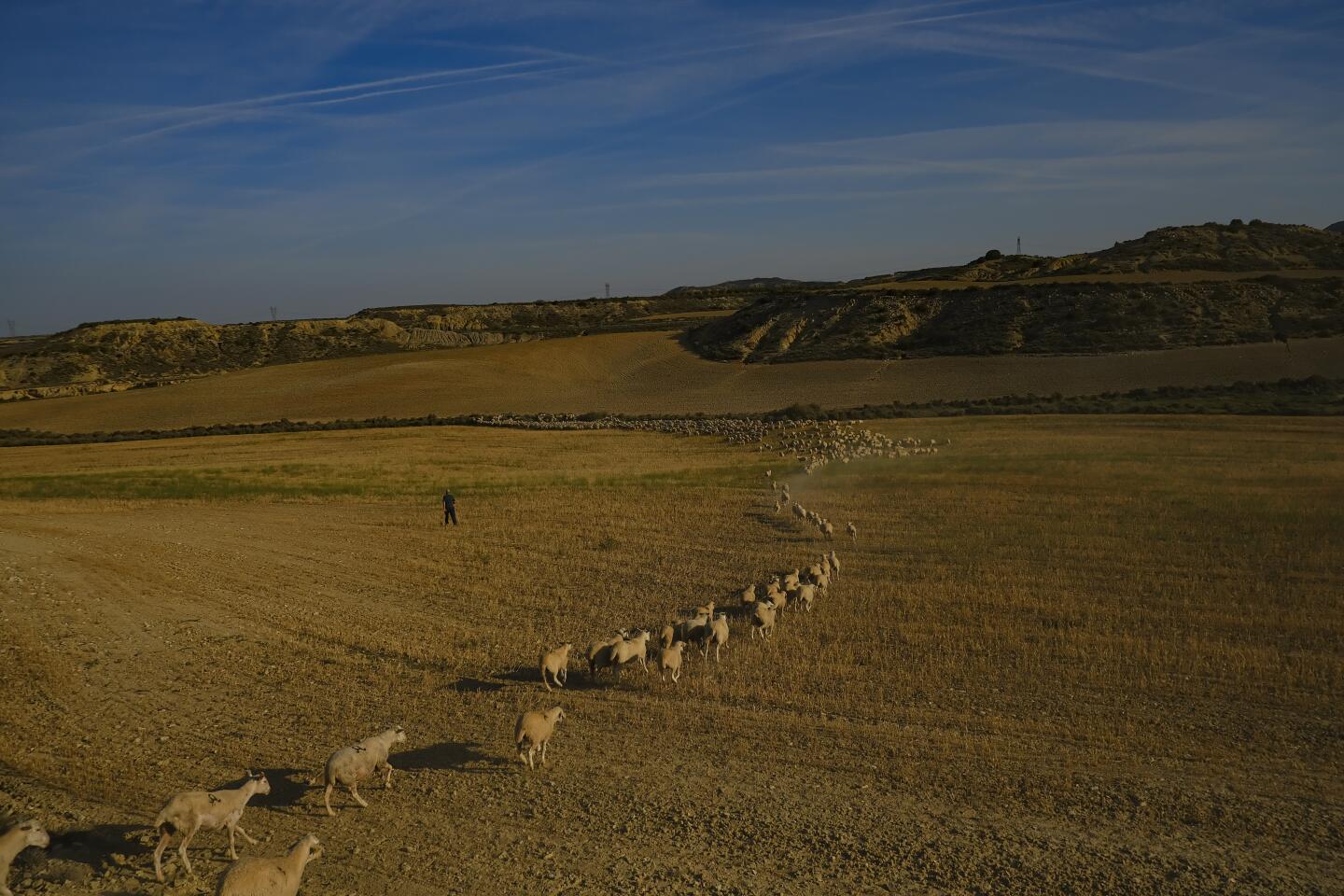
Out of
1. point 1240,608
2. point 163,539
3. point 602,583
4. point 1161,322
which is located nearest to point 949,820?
point 1240,608

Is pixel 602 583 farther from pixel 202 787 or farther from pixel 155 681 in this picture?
pixel 202 787

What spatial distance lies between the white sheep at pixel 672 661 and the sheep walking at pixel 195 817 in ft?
18.5

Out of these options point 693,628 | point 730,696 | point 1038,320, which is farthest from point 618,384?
point 730,696

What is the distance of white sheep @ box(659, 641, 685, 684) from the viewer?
Result: 508 inches

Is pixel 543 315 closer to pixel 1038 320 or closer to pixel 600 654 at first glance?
pixel 1038 320

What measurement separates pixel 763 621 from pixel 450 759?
223 inches

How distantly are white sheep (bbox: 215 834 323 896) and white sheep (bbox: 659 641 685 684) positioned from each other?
5.97 meters

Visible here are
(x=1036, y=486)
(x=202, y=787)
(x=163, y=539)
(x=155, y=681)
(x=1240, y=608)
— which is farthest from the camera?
(x=1036, y=486)

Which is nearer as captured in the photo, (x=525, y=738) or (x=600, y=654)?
(x=525, y=738)

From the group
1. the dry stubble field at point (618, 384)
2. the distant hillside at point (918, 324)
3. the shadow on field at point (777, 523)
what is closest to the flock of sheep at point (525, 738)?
the shadow on field at point (777, 523)

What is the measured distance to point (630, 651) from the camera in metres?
13.0

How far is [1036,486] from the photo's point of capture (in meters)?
28.6

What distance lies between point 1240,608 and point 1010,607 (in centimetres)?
357

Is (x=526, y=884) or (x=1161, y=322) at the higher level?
(x=1161, y=322)
